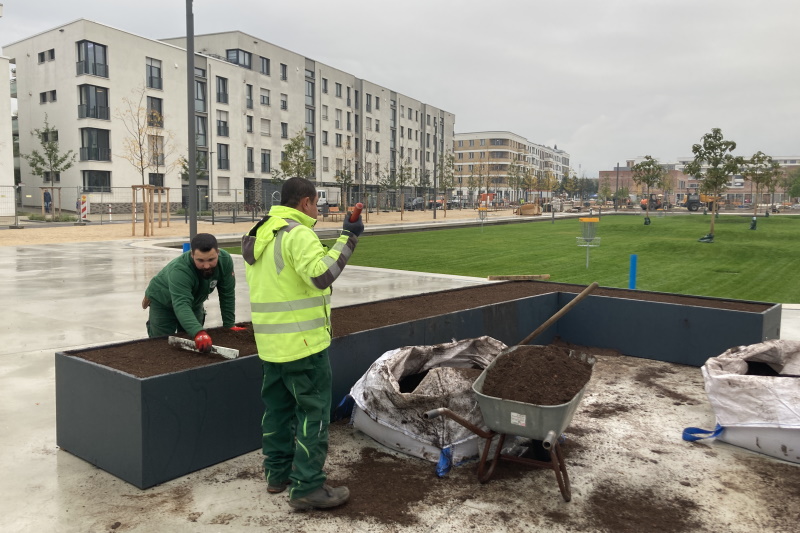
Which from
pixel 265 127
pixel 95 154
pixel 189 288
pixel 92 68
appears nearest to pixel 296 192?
pixel 189 288

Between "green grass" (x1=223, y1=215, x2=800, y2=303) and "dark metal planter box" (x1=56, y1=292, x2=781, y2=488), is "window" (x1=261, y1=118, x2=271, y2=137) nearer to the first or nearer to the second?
"green grass" (x1=223, y1=215, x2=800, y2=303)

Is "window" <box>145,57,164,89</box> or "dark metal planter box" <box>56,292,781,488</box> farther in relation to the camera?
"window" <box>145,57,164,89</box>

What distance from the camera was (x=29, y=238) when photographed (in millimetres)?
26328

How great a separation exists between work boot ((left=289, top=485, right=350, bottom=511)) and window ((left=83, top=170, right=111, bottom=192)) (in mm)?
47410

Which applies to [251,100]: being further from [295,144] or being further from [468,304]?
[468,304]

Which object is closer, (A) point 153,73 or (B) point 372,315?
(B) point 372,315

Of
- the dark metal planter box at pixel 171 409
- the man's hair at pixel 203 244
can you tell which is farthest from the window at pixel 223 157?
the man's hair at pixel 203 244

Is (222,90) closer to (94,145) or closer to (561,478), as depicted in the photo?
(94,145)

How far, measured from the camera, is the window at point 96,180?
1822 inches

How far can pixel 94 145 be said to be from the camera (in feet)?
152

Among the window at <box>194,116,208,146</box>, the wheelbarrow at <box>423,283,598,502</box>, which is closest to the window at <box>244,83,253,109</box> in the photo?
the window at <box>194,116,208,146</box>

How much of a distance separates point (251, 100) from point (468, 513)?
198 feet

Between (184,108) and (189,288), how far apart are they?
174ft

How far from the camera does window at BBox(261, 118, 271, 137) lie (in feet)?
201
